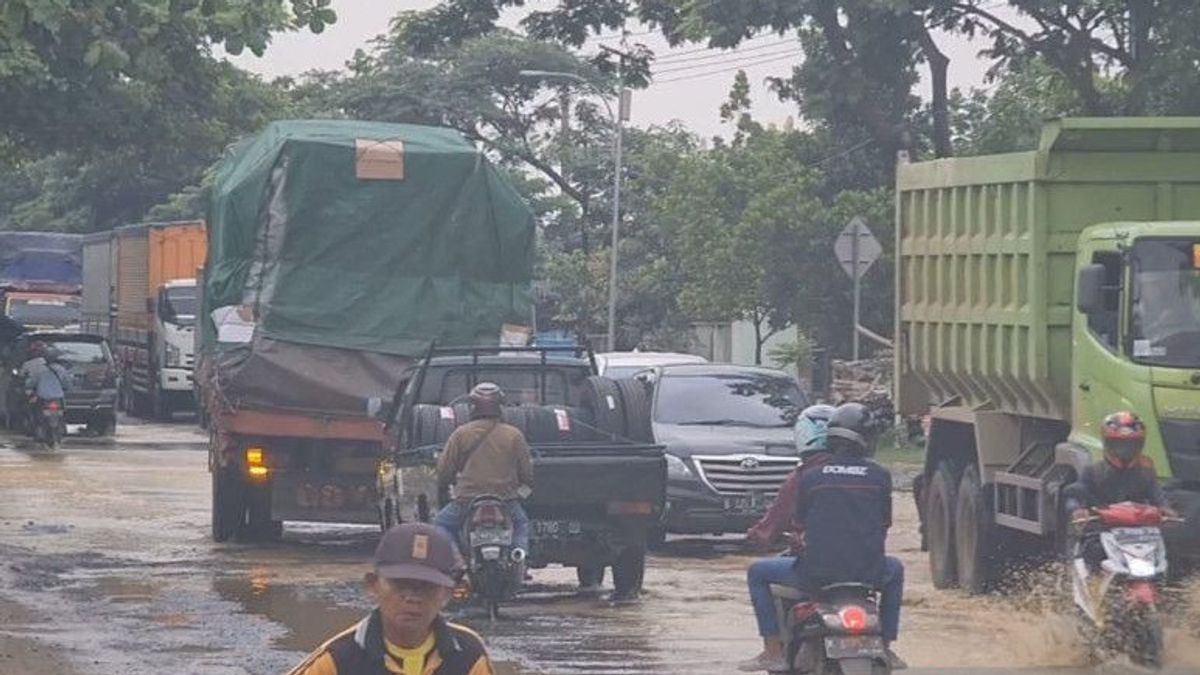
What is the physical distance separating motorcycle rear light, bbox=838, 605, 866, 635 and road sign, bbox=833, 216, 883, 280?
1927 cm

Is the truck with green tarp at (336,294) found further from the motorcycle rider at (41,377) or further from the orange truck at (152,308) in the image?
the orange truck at (152,308)

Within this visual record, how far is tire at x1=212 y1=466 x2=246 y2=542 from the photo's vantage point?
2094cm

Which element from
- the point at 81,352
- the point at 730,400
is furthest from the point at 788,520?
the point at 81,352

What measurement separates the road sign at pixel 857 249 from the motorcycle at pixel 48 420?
39.2 feet

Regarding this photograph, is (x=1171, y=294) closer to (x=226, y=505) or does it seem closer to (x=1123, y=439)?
(x=1123, y=439)

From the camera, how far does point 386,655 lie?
580cm

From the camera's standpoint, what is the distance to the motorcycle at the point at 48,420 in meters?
36.1

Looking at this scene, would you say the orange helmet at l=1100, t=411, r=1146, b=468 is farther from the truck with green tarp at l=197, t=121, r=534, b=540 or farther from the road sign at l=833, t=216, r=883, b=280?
the road sign at l=833, t=216, r=883, b=280

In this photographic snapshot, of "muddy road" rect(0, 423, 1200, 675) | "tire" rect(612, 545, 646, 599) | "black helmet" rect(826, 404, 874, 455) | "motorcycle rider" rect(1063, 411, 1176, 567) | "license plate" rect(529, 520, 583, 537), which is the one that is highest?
"black helmet" rect(826, 404, 874, 455)

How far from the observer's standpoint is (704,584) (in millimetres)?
18922

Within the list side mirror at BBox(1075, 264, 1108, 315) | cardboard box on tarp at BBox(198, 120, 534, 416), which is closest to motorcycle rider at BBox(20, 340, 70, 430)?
cardboard box on tarp at BBox(198, 120, 534, 416)

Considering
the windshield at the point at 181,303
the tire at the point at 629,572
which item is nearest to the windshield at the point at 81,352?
the windshield at the point at 181,303

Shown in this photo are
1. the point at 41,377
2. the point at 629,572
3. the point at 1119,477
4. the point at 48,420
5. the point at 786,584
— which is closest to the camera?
the point at 786,584

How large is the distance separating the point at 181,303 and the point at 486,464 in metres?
29.8
